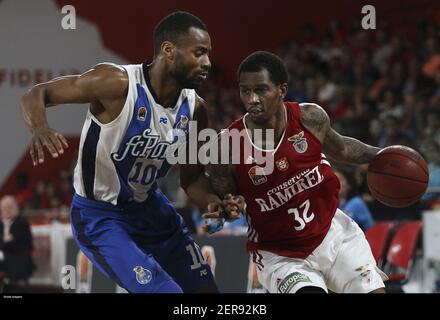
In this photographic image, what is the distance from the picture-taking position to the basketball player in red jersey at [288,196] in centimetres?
440

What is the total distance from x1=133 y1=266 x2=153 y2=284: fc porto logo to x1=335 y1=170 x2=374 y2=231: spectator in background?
3.30 m

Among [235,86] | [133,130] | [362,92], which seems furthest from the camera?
[235,86]

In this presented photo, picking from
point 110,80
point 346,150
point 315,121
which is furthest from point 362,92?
point 110,80

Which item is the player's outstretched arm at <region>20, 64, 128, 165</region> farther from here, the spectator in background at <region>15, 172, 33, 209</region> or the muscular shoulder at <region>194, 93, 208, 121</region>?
the spectator in background at <region>15, 172, 33, 209</region>

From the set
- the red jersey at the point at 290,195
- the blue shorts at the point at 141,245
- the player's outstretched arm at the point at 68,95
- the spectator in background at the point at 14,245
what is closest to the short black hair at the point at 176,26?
the player's outstretched arm at the point at 68,95

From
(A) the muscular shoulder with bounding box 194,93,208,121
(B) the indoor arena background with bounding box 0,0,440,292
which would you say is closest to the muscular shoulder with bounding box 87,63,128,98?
(A) the muscular shoulder with bounding box 194,93,208,121

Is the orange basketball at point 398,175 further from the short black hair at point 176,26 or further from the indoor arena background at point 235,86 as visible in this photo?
the indoor arena background at point 235,86

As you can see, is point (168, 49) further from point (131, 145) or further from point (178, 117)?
point (131, 145)

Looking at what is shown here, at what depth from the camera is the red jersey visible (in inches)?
175

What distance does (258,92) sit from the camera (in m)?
4.40

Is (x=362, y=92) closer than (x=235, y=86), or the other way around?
(x=362, y=92)

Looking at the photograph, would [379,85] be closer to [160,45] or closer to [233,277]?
[233,277]

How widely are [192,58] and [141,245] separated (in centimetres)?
106

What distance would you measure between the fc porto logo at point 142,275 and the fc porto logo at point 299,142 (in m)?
1.03
